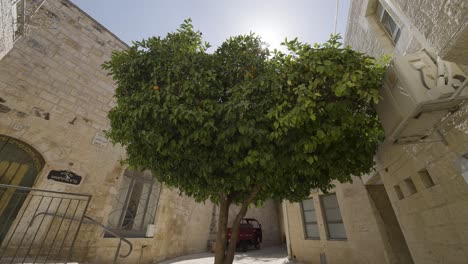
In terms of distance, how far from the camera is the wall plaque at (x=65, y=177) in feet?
18.6

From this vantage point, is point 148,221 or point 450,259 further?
point 148,221

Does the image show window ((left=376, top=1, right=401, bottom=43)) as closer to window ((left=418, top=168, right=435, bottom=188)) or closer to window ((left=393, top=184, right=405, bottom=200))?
window ((left=418, top=168, right=435, bottom=188))

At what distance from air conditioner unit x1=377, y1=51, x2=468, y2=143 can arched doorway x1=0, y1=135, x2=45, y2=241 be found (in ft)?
26.5

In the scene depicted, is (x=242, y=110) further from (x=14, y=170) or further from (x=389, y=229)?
(x=14, y=170)

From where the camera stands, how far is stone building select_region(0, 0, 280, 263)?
5.22 meters

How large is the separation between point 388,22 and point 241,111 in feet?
13.2

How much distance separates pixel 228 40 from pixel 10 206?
675 centimetres

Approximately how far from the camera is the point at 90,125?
6.79 meters

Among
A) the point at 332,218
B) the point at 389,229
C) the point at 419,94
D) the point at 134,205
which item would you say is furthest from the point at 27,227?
the point at 389,229

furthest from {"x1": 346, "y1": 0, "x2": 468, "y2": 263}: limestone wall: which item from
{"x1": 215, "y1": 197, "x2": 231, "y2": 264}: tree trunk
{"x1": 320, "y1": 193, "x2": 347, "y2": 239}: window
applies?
{"x1": 320, "y1": 193, "x2": 347, "y2": 239}: window

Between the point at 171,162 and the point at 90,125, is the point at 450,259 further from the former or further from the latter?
the point at 90,125

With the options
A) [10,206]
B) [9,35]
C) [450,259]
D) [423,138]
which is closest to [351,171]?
[423,138]

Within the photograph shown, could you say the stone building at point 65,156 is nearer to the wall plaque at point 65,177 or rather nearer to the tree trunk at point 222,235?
the wall plaque at point 65,177

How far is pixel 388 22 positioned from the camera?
4469 millimetres
